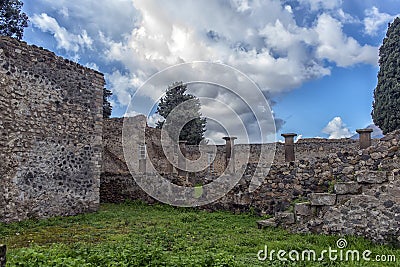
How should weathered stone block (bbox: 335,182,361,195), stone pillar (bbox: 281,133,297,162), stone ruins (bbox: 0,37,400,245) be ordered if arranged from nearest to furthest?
stone ruins (bbox: 0,37,400,245)
weathered stone block (bbox: 335,182,361,195)
stone pillar (bbox: 281,133,297,162)

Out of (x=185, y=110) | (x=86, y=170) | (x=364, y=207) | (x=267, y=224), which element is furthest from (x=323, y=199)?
(x=185, y=110)

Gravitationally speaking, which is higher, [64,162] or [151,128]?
[151,128]

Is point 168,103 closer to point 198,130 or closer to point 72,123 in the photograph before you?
point 198,130

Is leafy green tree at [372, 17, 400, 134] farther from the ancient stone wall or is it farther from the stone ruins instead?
the ancient stone wall

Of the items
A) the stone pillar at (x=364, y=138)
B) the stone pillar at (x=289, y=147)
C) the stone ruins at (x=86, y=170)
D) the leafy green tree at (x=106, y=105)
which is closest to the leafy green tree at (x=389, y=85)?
the stone pillar at (x=364, y=138)

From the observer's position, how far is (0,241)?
7059 mm

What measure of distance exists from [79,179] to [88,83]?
3.10m

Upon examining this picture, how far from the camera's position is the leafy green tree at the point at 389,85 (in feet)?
67.1

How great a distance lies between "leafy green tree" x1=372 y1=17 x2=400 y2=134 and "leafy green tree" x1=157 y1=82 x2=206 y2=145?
12943 millimetres

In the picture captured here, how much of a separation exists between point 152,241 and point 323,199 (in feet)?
12.4

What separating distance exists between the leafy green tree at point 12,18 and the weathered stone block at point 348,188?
19.5 m

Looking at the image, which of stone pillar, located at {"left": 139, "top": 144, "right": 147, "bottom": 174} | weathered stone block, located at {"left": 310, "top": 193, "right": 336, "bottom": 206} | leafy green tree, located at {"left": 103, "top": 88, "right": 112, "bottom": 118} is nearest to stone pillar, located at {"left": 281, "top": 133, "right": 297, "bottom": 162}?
weathered stone block, located at {"left": 310, "top": 193, "right": 336, "bottom": 206}

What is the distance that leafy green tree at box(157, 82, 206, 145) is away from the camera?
29.8m

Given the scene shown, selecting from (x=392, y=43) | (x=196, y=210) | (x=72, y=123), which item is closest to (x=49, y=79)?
(x=72, y=123)
